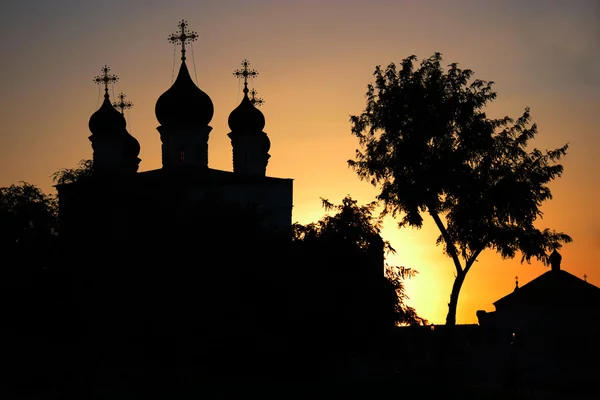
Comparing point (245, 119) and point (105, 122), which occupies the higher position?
point (245, 119)

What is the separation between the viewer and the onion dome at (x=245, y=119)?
3260 inches

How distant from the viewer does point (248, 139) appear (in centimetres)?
8300

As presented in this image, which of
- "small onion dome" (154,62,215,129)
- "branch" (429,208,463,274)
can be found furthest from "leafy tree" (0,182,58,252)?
"branch" (429,208,463,274)

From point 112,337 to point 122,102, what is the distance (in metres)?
40.5

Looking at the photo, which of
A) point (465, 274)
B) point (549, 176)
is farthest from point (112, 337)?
point (549, 176)

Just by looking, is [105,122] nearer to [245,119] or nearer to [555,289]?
[245,119]

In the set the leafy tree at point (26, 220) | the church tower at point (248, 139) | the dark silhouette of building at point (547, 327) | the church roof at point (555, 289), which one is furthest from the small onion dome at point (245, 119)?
the church roof at point (555, 289)

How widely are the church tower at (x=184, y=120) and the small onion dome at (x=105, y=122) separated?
598 centimetres

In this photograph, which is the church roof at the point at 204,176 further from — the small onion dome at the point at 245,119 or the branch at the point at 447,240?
the branch at the point at 447,240

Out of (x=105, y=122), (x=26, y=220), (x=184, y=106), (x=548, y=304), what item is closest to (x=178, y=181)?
(x=26, y=220)

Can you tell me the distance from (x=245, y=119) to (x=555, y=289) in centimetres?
2722

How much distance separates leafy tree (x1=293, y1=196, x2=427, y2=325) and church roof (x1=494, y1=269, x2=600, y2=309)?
129ft

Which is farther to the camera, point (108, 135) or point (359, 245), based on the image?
point (108, 135)

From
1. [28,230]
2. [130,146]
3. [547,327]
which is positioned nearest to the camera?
[28,230]
